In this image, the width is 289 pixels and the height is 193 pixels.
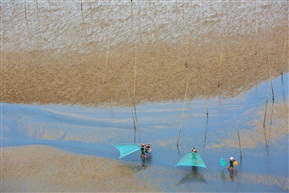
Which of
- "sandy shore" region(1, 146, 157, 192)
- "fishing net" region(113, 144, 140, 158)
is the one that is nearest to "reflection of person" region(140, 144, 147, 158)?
"fishing net" region(113, 144, 140, 158)

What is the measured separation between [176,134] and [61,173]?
2.65 metres

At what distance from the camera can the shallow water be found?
778cm

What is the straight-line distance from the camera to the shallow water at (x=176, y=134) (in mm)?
7781

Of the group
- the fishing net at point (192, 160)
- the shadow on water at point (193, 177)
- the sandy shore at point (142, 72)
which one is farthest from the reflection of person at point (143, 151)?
the sandy shore at point (142, 72)

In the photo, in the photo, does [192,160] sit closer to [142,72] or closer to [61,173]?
[61,173]

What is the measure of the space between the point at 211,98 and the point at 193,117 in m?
0.98

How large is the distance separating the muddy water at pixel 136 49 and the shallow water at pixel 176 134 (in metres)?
0.50

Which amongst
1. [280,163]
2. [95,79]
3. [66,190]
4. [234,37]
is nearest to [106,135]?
[66,190]

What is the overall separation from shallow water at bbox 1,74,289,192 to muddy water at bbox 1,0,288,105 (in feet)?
1.64

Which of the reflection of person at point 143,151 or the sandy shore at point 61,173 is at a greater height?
the reflection of person at point 143,151

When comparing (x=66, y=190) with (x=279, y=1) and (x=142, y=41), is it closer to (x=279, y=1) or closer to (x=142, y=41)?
(x=142, y=41)

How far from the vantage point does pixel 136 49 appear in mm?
12844

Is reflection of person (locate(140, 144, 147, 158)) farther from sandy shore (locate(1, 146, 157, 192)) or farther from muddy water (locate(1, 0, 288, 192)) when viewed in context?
sandy shore (locate(1, 146, 157, 192))

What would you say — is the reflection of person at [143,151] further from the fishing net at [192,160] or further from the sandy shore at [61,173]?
the fishing net at [192,160]
